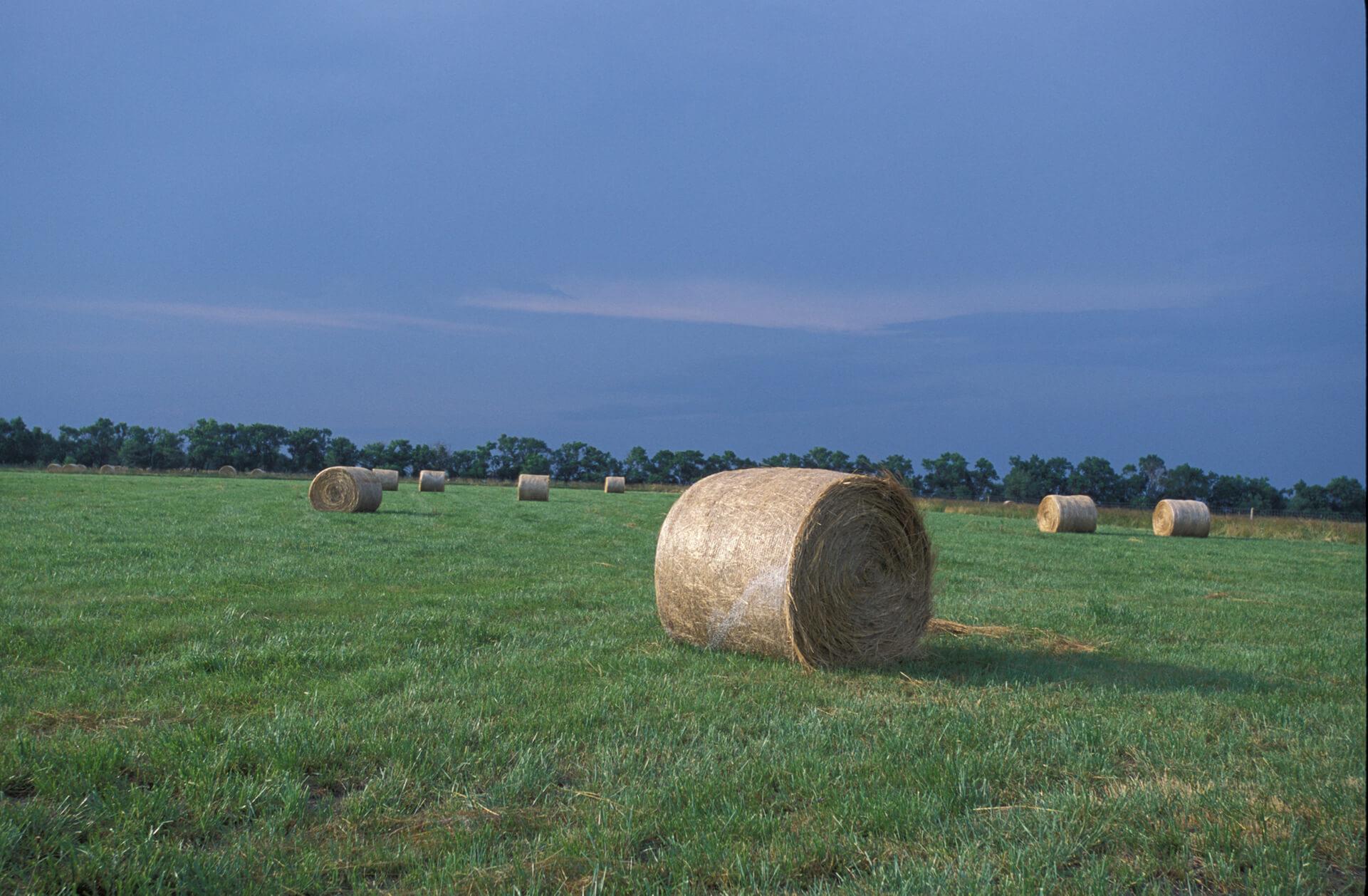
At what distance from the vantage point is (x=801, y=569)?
7.20 metres

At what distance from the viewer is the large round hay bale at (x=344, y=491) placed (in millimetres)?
24016

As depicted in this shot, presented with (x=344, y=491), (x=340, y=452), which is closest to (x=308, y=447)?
(x=340, y=452)

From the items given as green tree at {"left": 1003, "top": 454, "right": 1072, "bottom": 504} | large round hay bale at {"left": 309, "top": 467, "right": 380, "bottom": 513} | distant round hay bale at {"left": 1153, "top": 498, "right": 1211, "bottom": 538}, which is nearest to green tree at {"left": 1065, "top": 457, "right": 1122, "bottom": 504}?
green tree at {"left": 1003, "top": 454, "right": 1072, "bottom": 504}

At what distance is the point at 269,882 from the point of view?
10.7 ft

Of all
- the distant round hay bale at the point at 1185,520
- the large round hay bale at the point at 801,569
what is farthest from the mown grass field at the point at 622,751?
the distant round hay bale at the point at 1185,520

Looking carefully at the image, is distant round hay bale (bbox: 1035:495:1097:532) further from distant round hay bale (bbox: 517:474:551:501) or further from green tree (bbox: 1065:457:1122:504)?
green tree (bbox: 1065:457:1122:504)

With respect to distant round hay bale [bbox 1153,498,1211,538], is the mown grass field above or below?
below

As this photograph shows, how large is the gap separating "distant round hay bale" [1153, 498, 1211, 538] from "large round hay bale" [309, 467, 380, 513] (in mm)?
26416

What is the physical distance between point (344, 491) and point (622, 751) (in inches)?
846

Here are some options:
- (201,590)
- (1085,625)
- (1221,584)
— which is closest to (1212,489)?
(1221,584)

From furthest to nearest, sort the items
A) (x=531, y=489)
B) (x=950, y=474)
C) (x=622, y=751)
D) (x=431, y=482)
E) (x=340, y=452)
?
→ (x=340, y=452) → (x=950, y=474) → (x=431, y=482) → (x=531, y=489) → (x=622, y=751)

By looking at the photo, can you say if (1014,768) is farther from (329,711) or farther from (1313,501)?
(1313,501)

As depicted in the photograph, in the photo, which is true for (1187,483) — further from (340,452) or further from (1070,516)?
(340,452)

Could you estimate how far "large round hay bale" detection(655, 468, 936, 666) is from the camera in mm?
7223
